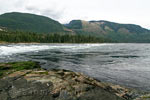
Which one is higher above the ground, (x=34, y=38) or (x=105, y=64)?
(x=34, y=38)

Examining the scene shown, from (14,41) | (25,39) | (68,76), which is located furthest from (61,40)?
(68,76)

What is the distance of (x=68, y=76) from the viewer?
11.8 m

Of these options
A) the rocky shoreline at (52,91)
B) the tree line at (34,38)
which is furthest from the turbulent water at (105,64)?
the tree line at (34,38)

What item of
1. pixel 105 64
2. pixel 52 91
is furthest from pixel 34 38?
pixel 52 91

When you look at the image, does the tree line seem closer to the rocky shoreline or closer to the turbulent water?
the turbulent water

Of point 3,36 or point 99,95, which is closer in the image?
point 99,95

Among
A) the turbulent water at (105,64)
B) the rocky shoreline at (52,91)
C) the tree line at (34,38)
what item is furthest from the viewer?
the tree line at (34,38)

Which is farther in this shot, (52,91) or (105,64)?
(105,64)

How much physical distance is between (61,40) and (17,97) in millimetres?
172172

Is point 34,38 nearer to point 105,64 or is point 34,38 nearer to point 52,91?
point 105,64

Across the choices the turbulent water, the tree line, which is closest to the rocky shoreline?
the turbulent water

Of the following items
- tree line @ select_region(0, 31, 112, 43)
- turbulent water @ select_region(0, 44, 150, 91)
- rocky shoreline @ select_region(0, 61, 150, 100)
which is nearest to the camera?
rocky shoreline @ select_region(0, 61, 150, 100)

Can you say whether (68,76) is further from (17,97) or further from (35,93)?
(17,97)

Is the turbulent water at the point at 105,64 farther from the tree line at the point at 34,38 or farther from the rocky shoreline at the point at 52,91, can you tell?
the tree line at the point at 34,38
